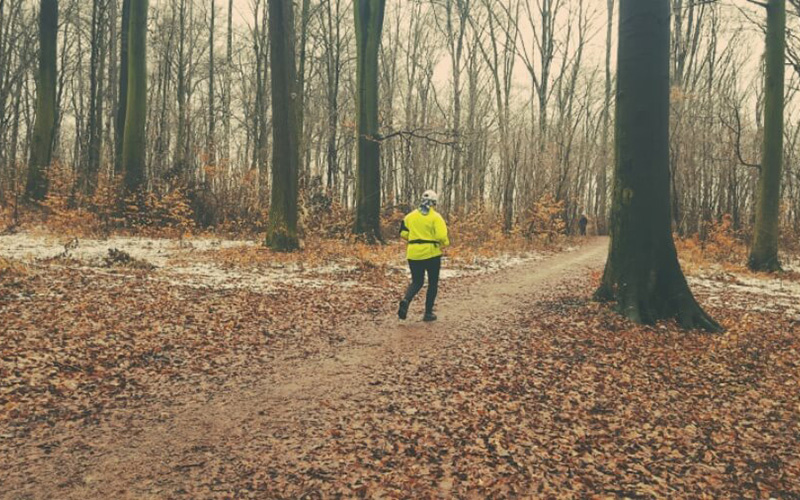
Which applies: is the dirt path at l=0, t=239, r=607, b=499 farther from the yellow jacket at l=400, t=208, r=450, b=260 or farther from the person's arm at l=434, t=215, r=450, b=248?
the person's arm at l=434, t=215, r=450, b=248

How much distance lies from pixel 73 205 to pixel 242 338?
13797 mm

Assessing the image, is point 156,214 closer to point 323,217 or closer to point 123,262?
point 323,217

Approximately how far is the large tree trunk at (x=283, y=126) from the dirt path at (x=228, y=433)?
25.9 feet


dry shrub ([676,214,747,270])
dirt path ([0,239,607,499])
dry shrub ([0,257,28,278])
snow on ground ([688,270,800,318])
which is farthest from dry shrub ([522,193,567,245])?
dry shrub ([0,257,28,278])

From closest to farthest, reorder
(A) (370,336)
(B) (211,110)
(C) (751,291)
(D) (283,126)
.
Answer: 1. (A) (370,336)
2. (C) (751,291)
3. (D) (283,126)
4. (B) (211,110)

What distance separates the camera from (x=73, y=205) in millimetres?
16875

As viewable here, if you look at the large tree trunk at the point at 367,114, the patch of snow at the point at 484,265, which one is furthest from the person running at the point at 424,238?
the large tree trunk at the point at 367,114

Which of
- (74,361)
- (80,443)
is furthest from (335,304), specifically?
(80,443)

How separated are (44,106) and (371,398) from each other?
19.0 meters

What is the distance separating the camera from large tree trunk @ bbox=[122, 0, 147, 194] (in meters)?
17.0

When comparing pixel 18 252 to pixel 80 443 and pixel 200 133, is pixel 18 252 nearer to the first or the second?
pixel 80 443

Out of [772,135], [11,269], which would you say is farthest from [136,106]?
[772,135]

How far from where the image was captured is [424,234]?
24.9 feet

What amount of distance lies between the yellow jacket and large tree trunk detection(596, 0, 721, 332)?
9.96 ft
